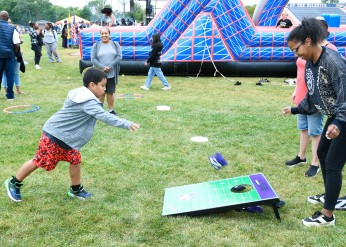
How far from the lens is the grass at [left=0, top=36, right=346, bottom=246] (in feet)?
10.5

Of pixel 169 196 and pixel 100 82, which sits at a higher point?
pixel 100 82

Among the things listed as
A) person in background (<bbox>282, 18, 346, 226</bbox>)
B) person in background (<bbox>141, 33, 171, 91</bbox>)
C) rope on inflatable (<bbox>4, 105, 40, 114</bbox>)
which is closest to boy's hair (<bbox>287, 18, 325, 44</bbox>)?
person in background (<bbox>282, 18, 346, 226</bbox>)

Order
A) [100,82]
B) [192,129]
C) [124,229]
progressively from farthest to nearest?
[192,129], [100,82], [124,229]

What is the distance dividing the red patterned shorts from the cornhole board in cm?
109

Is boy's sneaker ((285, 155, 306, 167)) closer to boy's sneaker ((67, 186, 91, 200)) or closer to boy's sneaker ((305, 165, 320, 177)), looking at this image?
boy's sneaker ((305, 165, 320, 177))

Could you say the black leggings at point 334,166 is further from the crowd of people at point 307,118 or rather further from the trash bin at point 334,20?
the trash bin at point 334,20

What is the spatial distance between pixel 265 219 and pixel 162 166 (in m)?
1.72

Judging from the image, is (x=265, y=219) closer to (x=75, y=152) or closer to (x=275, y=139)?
(x=75, y=152)

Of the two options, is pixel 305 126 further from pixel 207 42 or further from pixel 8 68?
pixel 207 42

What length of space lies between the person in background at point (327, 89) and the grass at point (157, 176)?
399 millimetres

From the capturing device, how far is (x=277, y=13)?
50.1 ft

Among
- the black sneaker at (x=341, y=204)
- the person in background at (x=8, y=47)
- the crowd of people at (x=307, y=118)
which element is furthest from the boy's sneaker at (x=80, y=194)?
the person in background at (x=8, y=47)

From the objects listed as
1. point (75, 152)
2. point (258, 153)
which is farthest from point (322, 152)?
point (75, 152)

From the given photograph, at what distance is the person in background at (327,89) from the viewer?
290 cm
